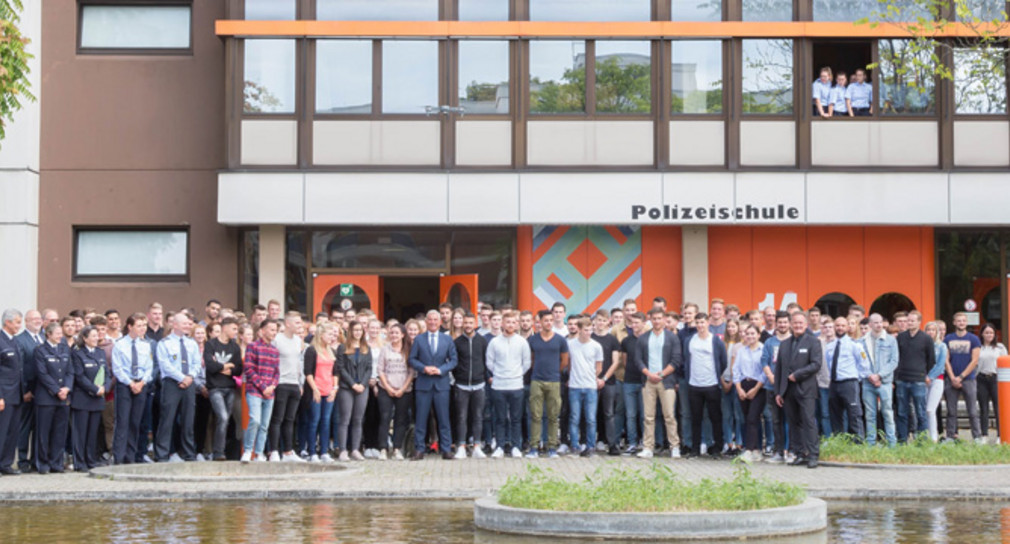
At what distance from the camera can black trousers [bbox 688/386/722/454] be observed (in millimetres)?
19656

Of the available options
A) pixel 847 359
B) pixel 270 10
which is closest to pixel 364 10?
pixel 270 10

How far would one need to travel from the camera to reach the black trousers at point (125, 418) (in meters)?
18.2

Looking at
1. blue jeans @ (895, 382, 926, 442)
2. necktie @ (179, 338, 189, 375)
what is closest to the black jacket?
necktie @ (179, 338, 189, 375)

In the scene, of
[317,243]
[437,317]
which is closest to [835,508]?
[437,317]

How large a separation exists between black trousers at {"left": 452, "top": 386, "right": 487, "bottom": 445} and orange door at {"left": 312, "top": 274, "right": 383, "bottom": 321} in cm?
778

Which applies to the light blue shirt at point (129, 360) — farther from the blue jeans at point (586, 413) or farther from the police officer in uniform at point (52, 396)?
the blue jeans at point (586, 413)

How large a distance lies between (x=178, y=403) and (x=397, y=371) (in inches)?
116

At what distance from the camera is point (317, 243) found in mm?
27625

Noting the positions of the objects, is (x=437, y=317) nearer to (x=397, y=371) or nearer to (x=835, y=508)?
(x=397, y=371)

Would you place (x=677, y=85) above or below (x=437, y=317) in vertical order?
above

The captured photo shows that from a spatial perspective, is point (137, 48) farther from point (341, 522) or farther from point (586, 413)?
point (341, 522)

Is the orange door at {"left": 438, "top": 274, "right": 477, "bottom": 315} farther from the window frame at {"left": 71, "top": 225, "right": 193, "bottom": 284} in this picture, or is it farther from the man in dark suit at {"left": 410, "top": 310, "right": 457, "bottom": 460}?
the man in dark suit at {"left": 410, "top": 310, "right": 457, "bottom": 460}

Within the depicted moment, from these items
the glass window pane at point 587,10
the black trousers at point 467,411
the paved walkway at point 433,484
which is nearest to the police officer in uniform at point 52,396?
the paved walkway at point 433,484

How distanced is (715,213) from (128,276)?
36.3 feet
